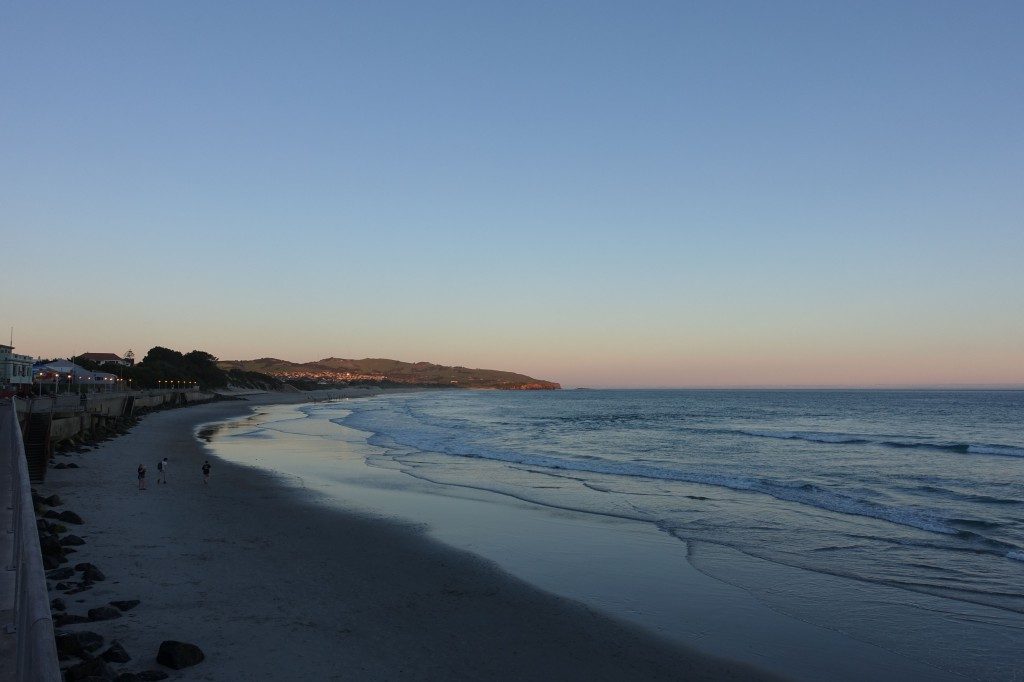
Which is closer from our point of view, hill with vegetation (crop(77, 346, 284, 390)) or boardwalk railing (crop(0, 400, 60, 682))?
boardwalk railing (crop(0, 400, 60, 682))

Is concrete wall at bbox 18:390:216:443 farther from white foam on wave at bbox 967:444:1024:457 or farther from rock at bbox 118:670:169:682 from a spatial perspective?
white foam on wave at bbox 967:444:1024:457

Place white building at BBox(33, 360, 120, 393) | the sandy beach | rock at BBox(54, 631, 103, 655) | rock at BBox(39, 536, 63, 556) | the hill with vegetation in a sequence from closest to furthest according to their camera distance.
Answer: rock at BBox(54, 631, 103, 655)
the sandy beach
rock at BBox(39, 536, 63, 556)
white building at BBox(33, 360, 120, 393)
the hill with vegetation

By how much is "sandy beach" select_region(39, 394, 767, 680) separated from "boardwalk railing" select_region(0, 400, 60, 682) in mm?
1567

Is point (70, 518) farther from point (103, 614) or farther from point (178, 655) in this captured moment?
point (178, 655)

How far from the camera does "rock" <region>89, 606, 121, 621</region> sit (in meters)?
9.88

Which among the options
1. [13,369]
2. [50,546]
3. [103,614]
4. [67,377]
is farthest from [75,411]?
[13,369]

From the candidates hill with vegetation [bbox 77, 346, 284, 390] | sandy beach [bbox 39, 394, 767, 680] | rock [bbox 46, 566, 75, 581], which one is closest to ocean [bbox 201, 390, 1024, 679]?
sandy beach [bbox 39, 394, 767, 680]

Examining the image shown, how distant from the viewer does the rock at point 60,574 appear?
38.2 ft

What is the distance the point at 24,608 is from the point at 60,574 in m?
8.65

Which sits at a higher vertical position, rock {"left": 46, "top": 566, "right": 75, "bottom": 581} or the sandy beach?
rock {"left": 46, "top": 566, "right": 75, "bottom": 581}

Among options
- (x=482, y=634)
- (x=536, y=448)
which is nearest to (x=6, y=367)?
(x=536, y=448)

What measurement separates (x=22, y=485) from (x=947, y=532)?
21276 millimetres

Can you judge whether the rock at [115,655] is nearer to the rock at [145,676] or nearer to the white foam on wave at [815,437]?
the rock at [145,676]

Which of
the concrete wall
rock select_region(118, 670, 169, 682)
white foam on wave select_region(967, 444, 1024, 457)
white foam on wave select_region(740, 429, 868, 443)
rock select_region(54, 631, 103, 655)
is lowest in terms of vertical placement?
white foam on wave select_region(740, 429, 868, 443)
